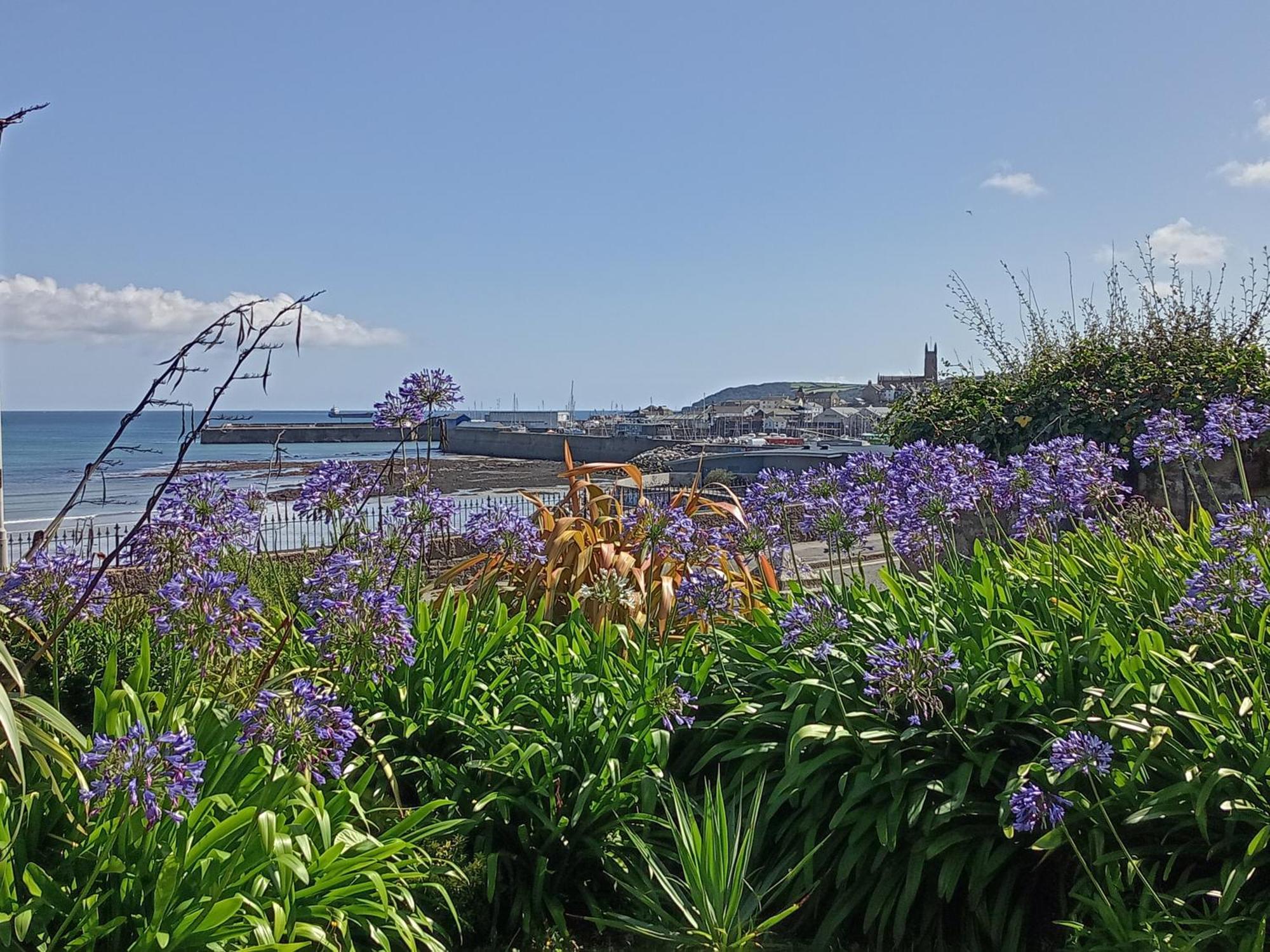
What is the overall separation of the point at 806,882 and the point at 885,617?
1.01 m

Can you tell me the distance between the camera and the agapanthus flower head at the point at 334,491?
10.1 feet

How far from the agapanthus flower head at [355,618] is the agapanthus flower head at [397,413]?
59 centimetres

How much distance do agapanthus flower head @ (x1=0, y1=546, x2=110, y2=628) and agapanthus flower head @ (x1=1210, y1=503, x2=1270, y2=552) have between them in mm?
3298

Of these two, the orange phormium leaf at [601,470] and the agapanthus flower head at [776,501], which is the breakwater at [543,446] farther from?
the agapanthus flower head at [776,501]

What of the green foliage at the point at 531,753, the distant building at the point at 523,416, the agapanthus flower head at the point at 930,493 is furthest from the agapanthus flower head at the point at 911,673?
the distant building at the point at 523,416

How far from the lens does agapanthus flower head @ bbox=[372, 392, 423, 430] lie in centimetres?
319

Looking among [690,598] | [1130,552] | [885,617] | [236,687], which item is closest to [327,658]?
[236,687]

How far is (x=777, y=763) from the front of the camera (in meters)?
3.17

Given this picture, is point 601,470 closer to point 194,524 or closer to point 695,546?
point 695,546

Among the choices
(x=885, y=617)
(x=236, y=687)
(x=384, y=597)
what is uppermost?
(x=384, y=597)

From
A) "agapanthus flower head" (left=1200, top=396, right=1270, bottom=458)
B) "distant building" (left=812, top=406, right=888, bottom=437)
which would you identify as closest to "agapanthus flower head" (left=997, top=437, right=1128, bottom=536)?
"agapanthus flower head" (left=1200, top=396, right=1270, bottom=458)

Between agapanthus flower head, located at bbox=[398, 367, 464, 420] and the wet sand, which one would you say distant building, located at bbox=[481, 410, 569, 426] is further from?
agapanthus flower head, located at bbox=[398, 367, 464, 420]

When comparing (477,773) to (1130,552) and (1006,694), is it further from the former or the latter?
(1130,552)

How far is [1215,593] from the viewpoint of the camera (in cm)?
263
